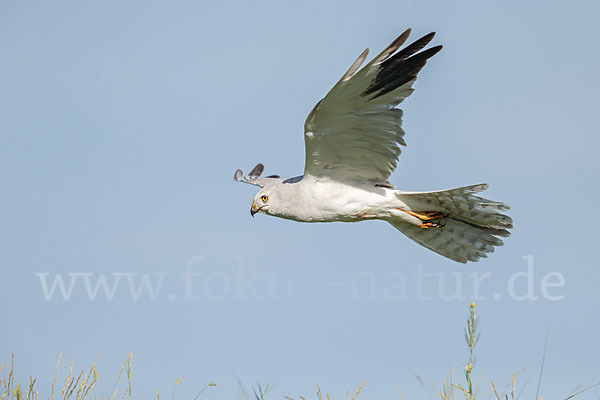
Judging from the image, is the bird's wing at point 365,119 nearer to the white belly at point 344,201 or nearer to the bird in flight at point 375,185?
the bird in flight at point 375,185

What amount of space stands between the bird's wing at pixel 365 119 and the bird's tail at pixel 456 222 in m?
0.55

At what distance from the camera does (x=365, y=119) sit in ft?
21.4

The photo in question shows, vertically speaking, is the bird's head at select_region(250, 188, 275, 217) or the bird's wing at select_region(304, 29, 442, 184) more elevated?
the bird's wing at select_region(304, 29, 442, 184)

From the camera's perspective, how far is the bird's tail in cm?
710

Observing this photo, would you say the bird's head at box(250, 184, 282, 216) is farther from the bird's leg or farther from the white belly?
the bird's leg

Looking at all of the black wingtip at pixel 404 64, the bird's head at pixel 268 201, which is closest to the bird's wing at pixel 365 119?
the black wingtip at pixel 404 64

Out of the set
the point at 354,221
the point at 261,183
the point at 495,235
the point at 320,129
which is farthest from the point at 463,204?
the point at 261,183

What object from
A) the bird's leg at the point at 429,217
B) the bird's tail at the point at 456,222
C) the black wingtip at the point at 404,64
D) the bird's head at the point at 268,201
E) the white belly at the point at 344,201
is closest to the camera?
the black wingtip at the point at 404,64

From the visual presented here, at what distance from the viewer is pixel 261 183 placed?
965cm

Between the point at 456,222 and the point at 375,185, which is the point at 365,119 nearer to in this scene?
the point at 375,185

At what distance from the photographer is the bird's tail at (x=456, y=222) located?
23.3ft

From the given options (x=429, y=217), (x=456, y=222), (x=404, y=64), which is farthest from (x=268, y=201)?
(x=404, y=64)

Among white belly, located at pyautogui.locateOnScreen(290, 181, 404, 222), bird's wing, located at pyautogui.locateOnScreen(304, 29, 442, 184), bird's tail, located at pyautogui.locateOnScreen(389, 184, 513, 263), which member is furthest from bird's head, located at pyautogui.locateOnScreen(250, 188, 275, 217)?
bird's tail, located at pyautogui.locateOnScreen(389, 184, 513, 263)

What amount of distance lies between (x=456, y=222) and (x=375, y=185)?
104 centimetres
